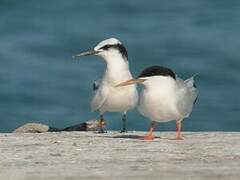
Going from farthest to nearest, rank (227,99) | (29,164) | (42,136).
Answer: (227,99) < (42,136) < (29,164)

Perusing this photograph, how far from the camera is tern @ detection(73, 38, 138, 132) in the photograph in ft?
44.5

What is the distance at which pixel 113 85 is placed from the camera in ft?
44.7

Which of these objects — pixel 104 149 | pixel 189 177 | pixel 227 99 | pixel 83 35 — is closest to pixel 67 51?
pixel 83 35

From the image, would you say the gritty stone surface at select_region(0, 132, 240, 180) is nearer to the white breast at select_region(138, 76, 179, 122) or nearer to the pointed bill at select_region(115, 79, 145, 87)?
the white breast at select_region(138, 76, 179, 122)

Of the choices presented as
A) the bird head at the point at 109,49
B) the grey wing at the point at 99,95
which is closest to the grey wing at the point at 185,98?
the grey wing at the point at 99,95

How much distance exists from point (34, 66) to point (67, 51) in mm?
1804

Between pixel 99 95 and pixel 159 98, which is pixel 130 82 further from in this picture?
pixel 99 95

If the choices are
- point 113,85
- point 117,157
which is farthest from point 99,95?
point 117,157

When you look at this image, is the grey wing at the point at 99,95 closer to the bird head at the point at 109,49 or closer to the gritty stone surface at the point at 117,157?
the bird head at the point at 109,49

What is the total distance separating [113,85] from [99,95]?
243 mm

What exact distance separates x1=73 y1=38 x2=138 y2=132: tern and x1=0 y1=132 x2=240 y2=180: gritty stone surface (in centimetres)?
64

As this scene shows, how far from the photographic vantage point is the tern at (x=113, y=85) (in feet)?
44.5

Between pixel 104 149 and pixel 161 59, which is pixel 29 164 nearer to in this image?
pixel 104 149

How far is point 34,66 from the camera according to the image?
22.8 m
